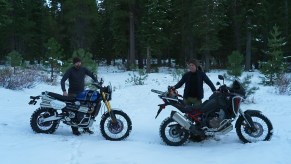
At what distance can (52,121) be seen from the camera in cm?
918

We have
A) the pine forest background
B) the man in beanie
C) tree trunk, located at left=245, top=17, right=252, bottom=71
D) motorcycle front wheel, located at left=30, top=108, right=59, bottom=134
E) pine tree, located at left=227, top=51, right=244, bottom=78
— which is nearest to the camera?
motorcycle front wheel, located at left=30, top=108, right=59, bottom=134

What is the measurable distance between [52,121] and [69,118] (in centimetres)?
44

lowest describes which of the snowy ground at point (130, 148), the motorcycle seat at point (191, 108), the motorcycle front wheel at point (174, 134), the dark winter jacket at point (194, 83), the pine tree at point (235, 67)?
the snowy ground at point (130, 148)

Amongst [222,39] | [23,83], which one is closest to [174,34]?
[222,39]

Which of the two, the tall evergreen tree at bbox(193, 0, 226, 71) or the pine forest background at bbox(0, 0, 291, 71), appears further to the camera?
the tall evergreen tree at bbox(193, 0, 226, 71)

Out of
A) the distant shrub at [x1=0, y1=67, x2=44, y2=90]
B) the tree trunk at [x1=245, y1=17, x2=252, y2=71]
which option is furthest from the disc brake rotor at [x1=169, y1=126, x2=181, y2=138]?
the tree trunk at [x1=245, y1=17, x2=252, y2=71]

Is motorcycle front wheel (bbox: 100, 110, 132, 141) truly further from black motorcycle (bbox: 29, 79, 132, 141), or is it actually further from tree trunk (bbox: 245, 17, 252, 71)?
Result: tree trunk (bbox: 245, 17, 252, 71)

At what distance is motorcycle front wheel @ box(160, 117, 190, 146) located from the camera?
8.25 meters

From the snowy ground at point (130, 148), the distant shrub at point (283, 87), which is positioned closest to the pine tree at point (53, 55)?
the snowy ground at point (130, 148)

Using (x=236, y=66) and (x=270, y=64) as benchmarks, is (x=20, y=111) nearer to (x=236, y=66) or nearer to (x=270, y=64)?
(x=236, y=66)

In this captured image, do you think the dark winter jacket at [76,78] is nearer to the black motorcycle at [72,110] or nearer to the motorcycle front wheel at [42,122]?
the black motorcycle at [72,110]

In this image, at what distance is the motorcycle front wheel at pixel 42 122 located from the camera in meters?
9.09

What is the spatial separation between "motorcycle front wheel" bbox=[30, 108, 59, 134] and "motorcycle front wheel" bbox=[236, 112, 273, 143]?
4271 mm

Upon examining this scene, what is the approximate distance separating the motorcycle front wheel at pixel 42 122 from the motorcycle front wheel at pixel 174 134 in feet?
8.75
